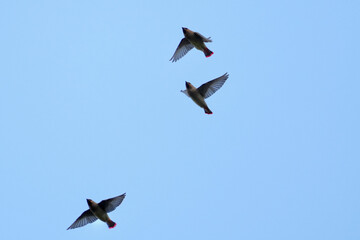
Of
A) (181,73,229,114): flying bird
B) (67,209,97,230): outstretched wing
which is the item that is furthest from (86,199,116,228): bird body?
(181,73,229,114): flying bird

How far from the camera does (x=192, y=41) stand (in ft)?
45.3

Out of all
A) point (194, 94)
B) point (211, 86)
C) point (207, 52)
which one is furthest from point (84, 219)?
point (207, 52)

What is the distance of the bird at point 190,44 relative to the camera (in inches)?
533

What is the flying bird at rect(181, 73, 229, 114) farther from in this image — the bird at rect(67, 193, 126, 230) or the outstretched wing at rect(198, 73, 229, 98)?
the bird at rect(67, 193, 126, 230)

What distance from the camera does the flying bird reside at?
13.0 metres

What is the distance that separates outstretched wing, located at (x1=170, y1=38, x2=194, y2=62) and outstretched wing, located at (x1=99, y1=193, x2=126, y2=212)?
374 centimetres

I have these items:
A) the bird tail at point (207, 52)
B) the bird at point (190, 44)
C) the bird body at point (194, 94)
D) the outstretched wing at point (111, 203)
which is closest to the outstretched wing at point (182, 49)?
the bird at point (190, 44)

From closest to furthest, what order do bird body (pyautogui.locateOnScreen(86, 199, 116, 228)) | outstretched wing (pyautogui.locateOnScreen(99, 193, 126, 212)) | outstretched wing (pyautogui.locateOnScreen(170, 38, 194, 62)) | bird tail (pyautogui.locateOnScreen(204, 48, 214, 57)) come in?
1. outstretched wing (pyautogui.locateOnScreen(99, 193, 126, 212))
2. bird body (pyautogui.locateOnScreen(86, 199, 116, 228))
3. bird tail (pyautogui.locateOnScreen(204, 48, 214, 57))
4. outstretched wing (pyautogui.locateOnScreen(170, 38, 194, 62))

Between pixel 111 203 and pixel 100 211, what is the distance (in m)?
A: 0.36

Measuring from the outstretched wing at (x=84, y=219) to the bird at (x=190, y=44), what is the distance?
409cm

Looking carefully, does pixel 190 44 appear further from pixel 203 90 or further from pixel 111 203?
pixel 111 203

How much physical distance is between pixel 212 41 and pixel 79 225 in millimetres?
4828

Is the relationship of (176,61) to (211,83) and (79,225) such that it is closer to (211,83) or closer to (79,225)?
(211,83)

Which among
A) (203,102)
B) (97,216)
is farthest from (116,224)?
(203,102)
